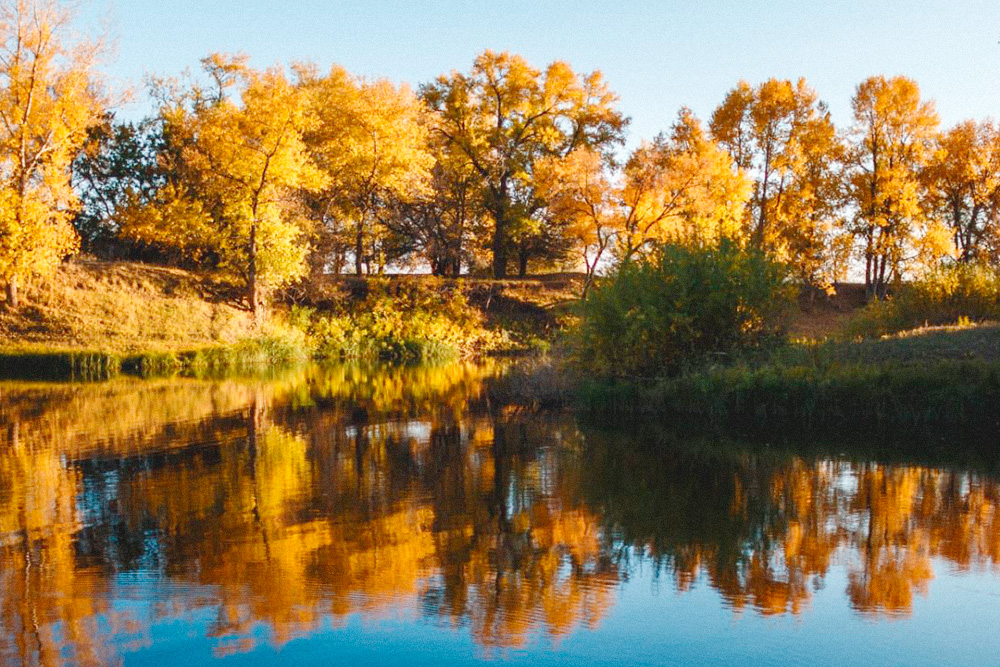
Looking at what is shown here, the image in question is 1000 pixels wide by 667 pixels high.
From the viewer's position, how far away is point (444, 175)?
47.0m

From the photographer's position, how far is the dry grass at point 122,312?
31.4m

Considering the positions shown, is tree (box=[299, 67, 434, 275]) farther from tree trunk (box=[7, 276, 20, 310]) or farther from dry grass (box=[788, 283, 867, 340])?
dry grass (box=[788, 283, 867, 340])

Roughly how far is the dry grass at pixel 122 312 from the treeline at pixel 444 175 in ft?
4.86

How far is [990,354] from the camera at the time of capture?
1593 centimetres

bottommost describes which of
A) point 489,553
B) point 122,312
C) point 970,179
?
point 489,553

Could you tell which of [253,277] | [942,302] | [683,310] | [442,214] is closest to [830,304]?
[442,214]

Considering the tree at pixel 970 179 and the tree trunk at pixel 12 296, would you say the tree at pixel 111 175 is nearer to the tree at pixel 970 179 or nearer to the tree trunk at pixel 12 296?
the tree trunk at pixel 12 296

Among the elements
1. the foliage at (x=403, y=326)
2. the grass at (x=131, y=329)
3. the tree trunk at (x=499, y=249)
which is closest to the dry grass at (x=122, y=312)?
the grass at (x=131, y=329)

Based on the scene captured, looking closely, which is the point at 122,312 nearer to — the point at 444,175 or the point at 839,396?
the point at 444,175

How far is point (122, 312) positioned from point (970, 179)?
39.5 m

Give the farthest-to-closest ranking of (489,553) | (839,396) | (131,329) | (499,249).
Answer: (499,249) < (131,329) < (839,396) < (489,553)

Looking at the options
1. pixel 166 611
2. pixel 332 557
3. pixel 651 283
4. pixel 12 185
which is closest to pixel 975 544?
pixel 332 557

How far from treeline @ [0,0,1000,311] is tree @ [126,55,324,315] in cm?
9

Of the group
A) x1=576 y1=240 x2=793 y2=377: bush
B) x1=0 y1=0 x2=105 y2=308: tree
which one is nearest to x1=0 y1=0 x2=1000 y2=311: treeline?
x1=0 y1=0 x2=105 y2=308: tree
